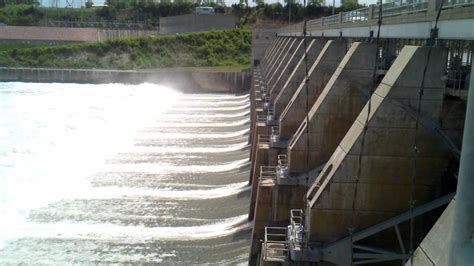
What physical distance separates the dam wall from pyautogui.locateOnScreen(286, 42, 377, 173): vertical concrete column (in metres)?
32.8

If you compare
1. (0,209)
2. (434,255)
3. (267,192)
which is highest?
(434,255)

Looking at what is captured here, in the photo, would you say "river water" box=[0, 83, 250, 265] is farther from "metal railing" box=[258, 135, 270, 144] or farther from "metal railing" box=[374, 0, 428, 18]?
"metal railing" box=[374, 0, 428, 18]

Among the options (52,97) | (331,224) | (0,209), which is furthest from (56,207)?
(52,97)

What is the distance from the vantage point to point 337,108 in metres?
11.5

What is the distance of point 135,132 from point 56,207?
38.1 ft

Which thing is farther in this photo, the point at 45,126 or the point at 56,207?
the point at 45,126

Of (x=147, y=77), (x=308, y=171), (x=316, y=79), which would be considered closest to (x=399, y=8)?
(x=308, y=171)

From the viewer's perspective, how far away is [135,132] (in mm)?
28047

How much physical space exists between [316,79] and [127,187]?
8.03 m

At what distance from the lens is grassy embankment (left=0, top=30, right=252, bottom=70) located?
58438mm

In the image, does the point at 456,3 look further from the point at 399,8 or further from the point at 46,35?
the point at 46,35

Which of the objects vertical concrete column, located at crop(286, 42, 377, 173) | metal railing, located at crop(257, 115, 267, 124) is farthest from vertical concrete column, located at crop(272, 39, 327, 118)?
vertical concrete column, located at crop(286, 42, 377, 173)

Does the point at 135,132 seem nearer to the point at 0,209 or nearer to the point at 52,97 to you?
the point at 0,209

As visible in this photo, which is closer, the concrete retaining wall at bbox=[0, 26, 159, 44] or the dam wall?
the dam wall
